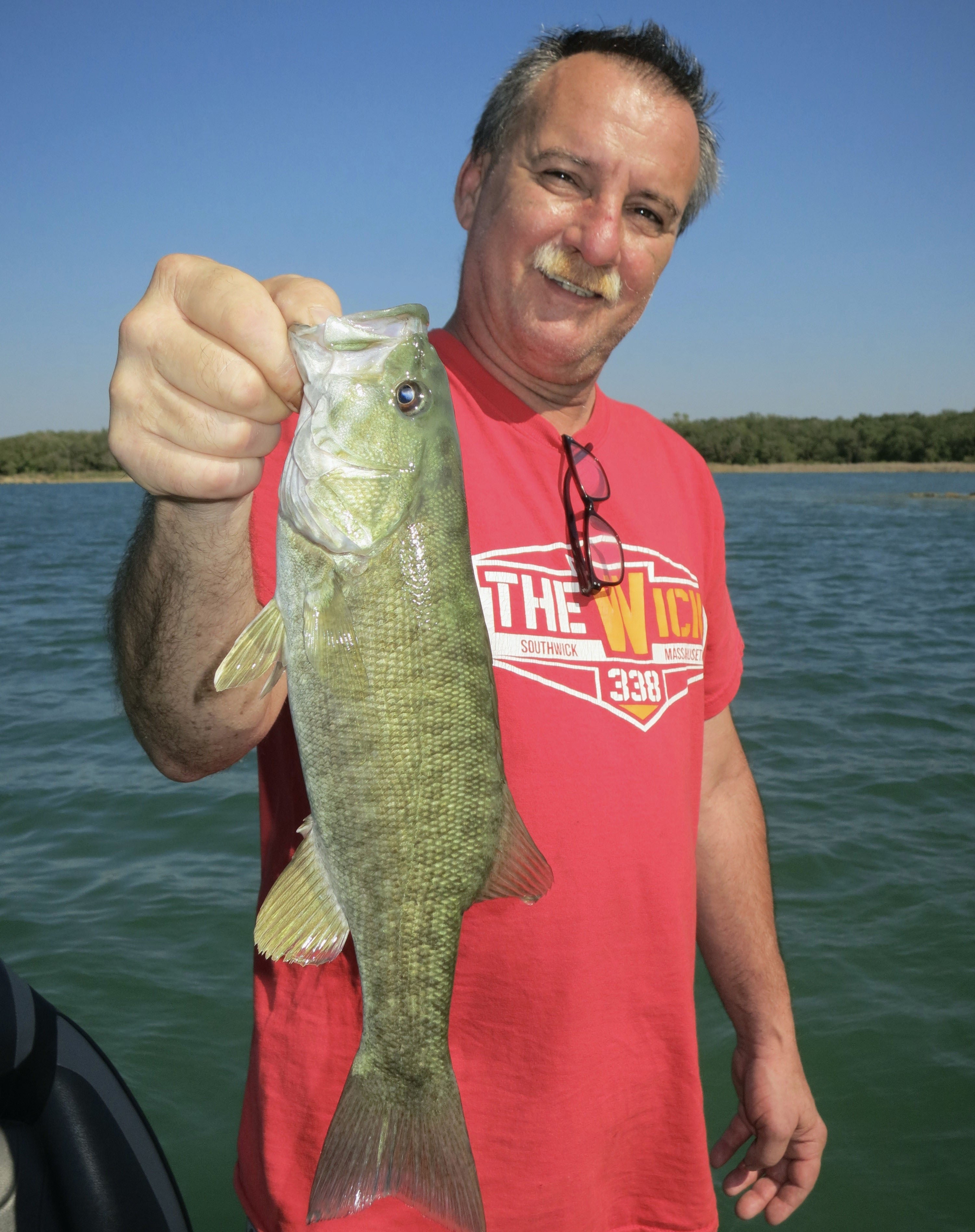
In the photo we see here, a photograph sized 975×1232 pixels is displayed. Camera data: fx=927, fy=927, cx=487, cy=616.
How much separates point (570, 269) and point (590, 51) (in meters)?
0.63

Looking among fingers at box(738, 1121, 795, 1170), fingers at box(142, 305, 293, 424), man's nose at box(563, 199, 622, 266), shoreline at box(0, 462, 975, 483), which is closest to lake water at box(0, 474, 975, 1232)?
fingers at box(142, 305, 293, 424)

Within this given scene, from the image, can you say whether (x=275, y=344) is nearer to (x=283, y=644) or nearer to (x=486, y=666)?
(x=283, y=644)

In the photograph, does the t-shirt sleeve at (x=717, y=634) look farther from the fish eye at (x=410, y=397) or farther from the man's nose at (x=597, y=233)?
the fish eye at (x=410, y=397)

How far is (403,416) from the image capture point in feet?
5.46

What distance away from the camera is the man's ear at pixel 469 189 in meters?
2.71

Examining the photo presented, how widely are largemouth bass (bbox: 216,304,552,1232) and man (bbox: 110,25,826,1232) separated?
0.17m

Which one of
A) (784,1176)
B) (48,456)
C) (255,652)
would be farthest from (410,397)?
(48,456)

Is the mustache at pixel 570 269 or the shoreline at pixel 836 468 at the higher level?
the mustache at pixel 570 269

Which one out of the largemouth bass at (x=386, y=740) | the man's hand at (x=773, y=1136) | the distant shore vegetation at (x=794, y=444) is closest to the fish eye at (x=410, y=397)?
the largemouth bass at (x=386, y=740)

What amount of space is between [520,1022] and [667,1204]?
26.6 inches

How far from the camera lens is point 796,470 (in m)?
86.6

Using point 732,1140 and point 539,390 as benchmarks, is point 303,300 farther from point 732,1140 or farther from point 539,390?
point 732,1140

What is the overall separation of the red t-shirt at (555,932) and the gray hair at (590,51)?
0.78 m

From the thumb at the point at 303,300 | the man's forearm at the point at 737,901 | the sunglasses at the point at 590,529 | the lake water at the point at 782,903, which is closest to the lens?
the thumb at the point at 303,300
